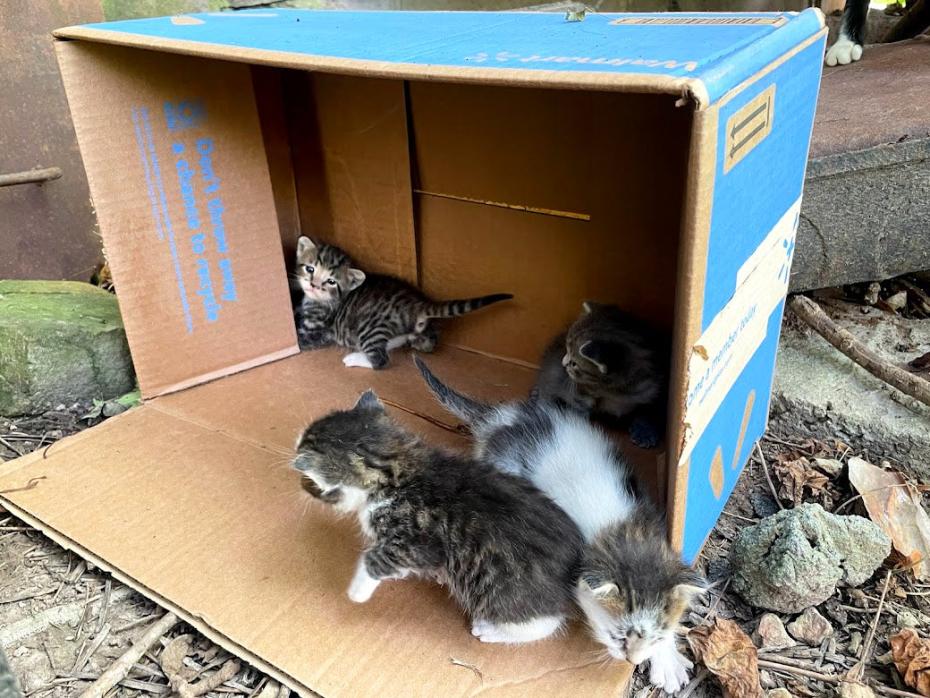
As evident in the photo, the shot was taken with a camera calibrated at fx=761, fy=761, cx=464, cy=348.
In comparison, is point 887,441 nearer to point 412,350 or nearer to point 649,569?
point 649,569

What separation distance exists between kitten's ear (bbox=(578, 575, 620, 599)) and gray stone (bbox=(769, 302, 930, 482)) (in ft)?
3.49

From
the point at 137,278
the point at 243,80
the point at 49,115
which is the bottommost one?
the point at 137,278

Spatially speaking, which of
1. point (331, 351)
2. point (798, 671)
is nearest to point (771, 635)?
point (798, 671)

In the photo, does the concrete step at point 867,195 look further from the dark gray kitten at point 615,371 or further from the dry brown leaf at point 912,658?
the dry brown leaf at point 912,658

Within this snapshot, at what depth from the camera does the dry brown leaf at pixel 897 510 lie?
5.80 ft

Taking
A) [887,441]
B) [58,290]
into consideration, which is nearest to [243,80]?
[58,290]

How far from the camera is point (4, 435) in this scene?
2.24m

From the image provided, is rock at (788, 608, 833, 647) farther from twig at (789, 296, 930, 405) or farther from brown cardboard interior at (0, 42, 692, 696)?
twig at (789, 296, 930, 405)

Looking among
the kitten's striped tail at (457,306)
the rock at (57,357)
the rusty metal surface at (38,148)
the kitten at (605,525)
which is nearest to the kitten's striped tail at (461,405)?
the kitten at (605,525)

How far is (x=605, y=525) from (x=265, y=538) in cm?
80

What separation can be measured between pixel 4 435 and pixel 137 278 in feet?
2.08

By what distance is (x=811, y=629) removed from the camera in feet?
5.28

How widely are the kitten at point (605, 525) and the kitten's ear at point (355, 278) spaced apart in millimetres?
745

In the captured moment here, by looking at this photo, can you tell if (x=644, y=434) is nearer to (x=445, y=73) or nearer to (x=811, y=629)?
(x=811, y=629)
